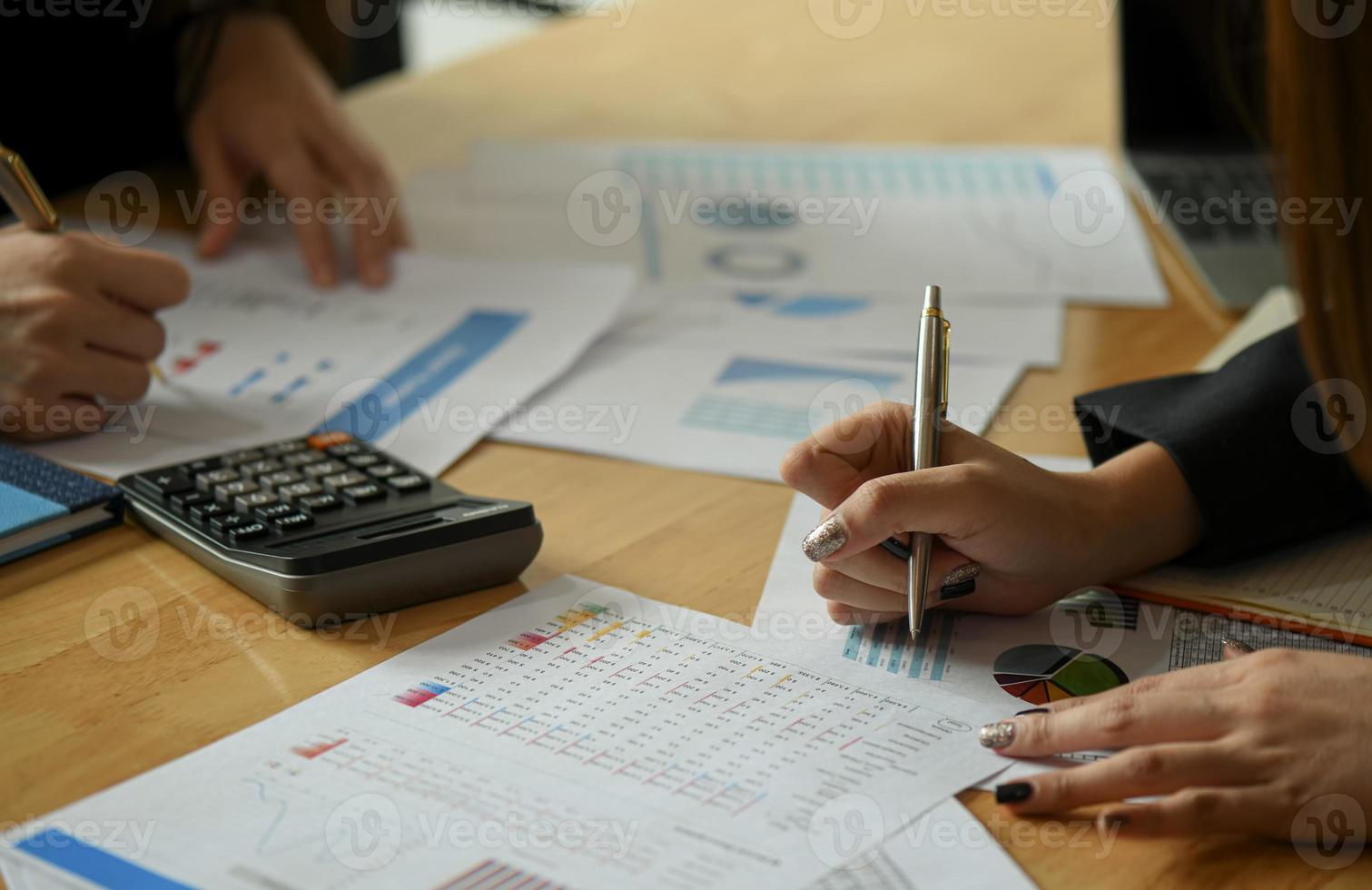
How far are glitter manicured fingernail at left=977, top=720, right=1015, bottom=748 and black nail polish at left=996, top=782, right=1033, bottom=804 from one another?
0.03 meters

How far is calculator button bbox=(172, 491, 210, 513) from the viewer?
27.5 inches

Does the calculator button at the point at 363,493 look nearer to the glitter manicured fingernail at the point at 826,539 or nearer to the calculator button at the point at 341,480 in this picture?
the calculator button at the point at 341,480

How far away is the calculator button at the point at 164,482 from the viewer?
2.34 feet

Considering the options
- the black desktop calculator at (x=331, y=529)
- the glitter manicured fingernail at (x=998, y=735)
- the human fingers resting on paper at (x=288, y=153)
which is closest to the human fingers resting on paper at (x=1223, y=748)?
the glitter manicured fingernail at (x=998, y=735)

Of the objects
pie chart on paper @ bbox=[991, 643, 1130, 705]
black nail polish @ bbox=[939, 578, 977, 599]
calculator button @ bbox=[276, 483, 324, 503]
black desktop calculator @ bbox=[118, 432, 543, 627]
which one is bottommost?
pie chart on paper @ bbox=[991, 643, 1130, 705]

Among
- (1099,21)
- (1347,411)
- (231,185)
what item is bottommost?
(1347,411)

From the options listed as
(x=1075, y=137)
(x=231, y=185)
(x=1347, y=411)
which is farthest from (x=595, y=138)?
(x=1347, y=411)

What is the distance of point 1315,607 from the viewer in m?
0.65

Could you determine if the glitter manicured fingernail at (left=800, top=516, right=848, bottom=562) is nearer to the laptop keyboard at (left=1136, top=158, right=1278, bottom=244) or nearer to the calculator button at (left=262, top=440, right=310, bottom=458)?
the calculator button at (left=262, top=440, right=310, bottom=458)

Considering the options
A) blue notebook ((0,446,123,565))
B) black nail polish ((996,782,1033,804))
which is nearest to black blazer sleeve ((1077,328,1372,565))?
black nail polish ((996,782,1033,804))

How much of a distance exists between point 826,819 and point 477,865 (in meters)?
0.13

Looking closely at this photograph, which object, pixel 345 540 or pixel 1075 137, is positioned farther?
pixel 1075 137

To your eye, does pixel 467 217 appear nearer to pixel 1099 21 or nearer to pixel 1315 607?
pixel 1315 607

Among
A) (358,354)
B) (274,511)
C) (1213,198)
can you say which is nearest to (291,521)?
(274,511)
